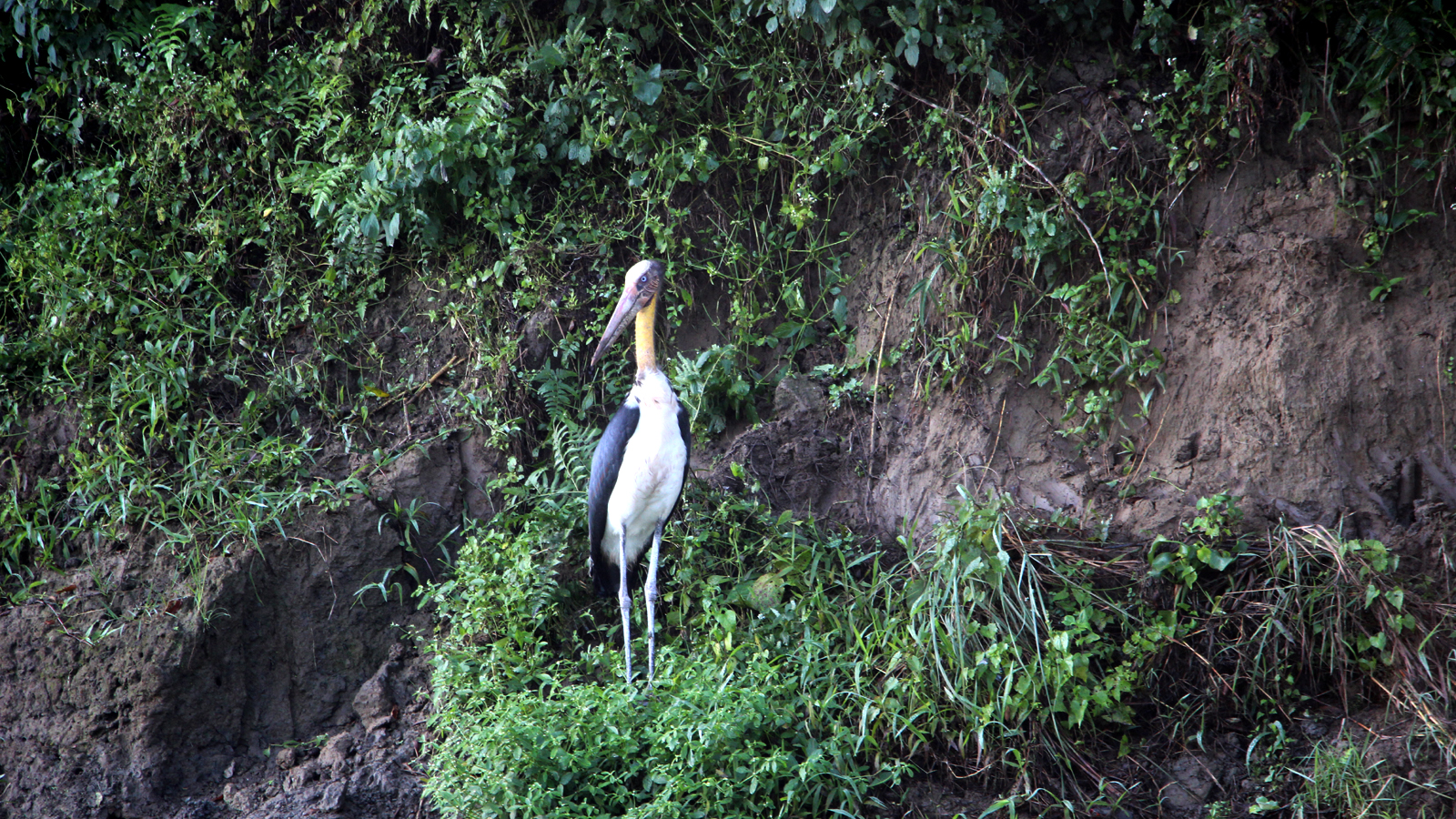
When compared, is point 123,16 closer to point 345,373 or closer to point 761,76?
point 345,373

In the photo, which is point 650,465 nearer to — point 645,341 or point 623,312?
point 645,341

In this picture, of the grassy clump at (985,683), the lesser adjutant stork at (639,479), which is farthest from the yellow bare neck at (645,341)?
the grassy clump at (985,683)

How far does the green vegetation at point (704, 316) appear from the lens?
3.39 metres

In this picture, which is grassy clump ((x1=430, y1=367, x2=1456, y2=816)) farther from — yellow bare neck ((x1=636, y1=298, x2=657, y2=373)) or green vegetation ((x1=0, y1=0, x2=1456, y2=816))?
yellow bare neck ((x1=636, y1=298, x2=657, y2=373))

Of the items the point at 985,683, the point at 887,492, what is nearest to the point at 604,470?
the point at 887,492

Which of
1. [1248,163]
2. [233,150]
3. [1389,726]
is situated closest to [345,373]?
[233,150]

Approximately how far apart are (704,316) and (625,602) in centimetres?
177

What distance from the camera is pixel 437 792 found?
329cm

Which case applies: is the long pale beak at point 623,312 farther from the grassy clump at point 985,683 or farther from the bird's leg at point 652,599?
the grassy clump at point 985,683

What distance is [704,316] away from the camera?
17.3 feet

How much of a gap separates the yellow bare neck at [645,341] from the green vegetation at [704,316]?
1.86 ft

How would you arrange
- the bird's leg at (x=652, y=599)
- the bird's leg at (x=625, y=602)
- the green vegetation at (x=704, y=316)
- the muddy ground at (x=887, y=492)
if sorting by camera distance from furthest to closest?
the bird's leg at (x=652, y=599) < the bird's leg at (x=625, y=602) < the muddy ground at (x=887, y=492) < the green vegetation at (x=704, y=316)

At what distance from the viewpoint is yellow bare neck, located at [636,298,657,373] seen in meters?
4.33

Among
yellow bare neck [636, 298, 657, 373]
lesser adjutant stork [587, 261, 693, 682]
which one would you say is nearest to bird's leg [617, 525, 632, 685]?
lesser adjutant stork [587, 261, 693, 682]
